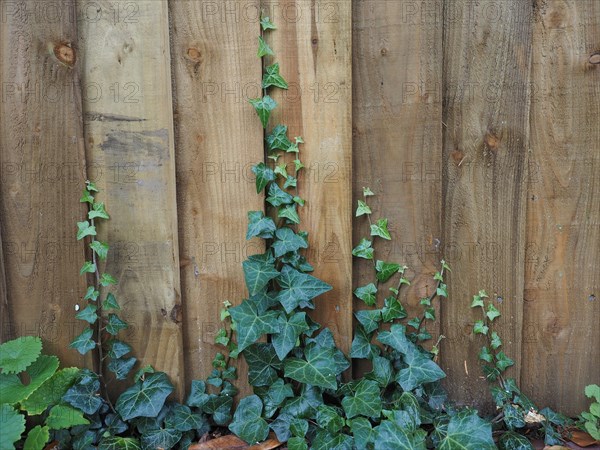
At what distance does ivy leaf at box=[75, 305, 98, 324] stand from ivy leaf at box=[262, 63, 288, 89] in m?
0.98

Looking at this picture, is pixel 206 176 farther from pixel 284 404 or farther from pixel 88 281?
pixel 284 404

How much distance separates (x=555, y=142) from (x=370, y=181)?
663 mm

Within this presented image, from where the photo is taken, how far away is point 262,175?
164cm

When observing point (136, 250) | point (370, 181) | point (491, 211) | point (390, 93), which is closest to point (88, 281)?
point (136, 250)

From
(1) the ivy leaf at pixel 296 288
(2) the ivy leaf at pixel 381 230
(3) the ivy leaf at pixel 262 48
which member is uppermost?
(3) the ivy leaf at pixel 262 48

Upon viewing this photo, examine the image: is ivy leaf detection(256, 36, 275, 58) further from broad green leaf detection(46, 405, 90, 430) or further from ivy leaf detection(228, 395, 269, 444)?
broad green leaf detection(46, 405, 90, 430)

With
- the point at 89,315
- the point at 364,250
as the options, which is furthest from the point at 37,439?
the point at 364,250

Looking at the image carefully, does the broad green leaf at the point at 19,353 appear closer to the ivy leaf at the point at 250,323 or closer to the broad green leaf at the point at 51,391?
the broad green leaf at the point at 51,391

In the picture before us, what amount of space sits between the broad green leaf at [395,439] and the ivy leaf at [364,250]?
1.80 ft

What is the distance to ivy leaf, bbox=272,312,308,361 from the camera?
1595 mm

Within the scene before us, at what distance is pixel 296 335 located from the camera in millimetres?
1606

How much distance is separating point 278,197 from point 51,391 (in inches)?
40.6

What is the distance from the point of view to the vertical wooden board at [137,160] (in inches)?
65.1

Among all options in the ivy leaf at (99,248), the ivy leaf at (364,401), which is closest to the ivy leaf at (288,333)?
the ivy leaf at (364,401)
